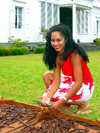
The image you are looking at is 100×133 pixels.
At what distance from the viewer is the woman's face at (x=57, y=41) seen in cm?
293

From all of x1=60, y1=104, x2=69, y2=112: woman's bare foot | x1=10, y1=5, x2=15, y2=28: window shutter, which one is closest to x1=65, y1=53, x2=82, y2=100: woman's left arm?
x1=60, y1=104, x2=69, y2=112: woman's bare foot

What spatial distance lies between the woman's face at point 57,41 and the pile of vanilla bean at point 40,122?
0.90 m

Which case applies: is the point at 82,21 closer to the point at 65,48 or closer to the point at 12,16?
the point at 12,16

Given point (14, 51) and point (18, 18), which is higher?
point (18, 18)

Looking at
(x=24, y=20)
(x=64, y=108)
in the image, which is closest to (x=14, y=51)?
(x=24, y=20)

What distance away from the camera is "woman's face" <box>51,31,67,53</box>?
9.62 feet

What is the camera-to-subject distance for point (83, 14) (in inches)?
800

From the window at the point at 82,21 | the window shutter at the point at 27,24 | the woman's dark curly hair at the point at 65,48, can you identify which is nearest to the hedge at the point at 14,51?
the window shutter at the point at 27,24

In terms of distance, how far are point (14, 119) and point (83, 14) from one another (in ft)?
60.7

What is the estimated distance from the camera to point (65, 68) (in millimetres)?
3262

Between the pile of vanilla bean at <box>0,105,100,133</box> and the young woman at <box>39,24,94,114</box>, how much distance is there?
19cm

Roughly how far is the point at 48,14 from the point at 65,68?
46.3 feet

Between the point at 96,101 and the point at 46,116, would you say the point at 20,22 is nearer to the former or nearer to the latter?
the point at 96,101

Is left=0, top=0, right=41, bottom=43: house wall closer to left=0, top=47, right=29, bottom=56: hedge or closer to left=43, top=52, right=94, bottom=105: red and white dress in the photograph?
left=0, top=47, right=29, bottom=56: hedge
